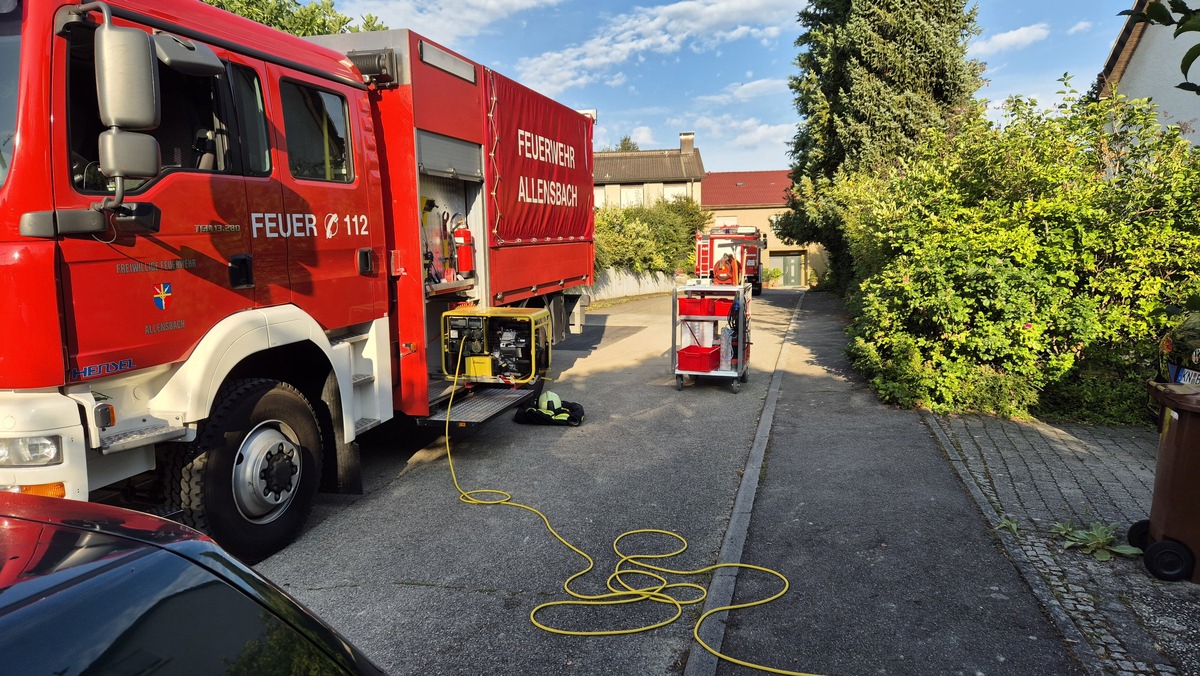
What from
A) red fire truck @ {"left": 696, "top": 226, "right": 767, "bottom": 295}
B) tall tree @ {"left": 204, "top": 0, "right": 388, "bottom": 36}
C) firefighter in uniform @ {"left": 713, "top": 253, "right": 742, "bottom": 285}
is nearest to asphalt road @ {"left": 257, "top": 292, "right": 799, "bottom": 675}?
firefighter in uniform @ {"left": 713, "top": 253, "right": 742, "bottom": 285}

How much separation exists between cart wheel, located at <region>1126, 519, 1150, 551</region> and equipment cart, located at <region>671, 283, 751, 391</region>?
5245mm

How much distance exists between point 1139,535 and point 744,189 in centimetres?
4901

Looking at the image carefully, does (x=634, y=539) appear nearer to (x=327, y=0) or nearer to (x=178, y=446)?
(x=178, y=446)

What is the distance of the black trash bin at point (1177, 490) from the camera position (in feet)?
12.8

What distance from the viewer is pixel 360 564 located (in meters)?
4.48

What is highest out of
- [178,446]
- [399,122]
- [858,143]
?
[858,143]

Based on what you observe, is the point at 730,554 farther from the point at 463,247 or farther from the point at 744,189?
the point at 744,189

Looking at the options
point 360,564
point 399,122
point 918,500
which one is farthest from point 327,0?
point 918,500

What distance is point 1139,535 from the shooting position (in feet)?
14.5

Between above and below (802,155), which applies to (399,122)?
below

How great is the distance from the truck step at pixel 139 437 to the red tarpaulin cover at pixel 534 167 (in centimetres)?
415

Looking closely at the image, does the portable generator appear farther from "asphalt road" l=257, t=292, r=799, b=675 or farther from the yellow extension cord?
the yellow extension cord

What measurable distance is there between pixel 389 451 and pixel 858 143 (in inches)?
643

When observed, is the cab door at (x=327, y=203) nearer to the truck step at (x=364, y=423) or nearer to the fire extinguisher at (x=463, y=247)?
the truck step at (x=364, y=423)
